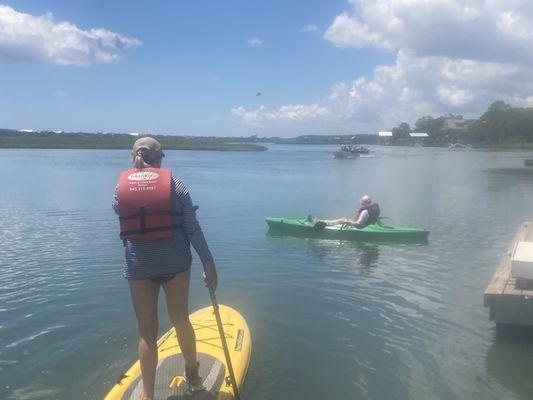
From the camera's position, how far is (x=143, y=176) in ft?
15.9

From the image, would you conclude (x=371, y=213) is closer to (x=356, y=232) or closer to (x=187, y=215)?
(x=356, y=232)

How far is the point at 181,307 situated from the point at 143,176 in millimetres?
1364

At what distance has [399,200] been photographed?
94.6 feet

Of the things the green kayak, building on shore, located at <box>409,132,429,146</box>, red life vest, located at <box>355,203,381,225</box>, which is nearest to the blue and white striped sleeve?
the green kayak

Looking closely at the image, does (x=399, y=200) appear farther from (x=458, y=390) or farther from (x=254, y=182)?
(x=458, y=390)

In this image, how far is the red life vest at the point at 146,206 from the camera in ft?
15.7

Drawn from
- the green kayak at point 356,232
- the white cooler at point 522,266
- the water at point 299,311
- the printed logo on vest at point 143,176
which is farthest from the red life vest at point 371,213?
the printed logo on vest at point 143,176

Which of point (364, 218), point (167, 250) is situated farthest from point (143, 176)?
point (364, 218)

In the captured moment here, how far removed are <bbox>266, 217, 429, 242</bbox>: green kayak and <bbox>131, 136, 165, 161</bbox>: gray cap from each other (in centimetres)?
1237

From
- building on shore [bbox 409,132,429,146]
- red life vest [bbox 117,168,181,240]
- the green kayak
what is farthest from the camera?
building on shore [bbox 409,132,429,146]

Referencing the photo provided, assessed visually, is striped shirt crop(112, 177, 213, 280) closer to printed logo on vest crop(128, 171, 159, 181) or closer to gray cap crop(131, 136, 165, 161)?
printed logo on vest crop(128, 171, 159, 181)

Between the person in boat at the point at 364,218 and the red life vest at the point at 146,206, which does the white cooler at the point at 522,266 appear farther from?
the person in boat at the point at 364,218

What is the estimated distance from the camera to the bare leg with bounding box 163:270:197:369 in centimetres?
506

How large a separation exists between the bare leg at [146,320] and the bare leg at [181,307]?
0.49 ft
